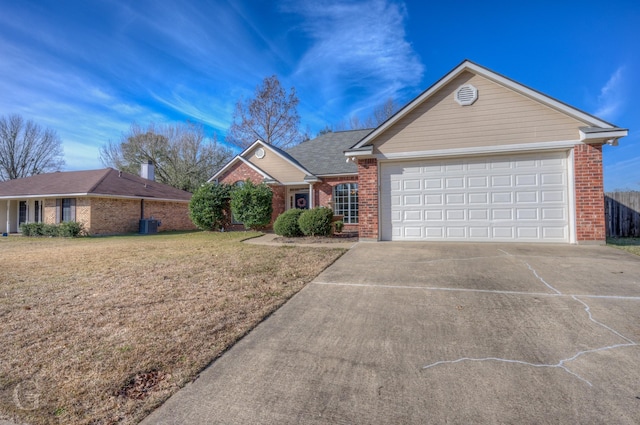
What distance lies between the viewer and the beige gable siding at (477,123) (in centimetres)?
803

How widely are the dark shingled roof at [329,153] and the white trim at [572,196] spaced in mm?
8255

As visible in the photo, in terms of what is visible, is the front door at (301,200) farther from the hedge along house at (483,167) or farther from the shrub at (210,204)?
the hedge along house at (483,167)

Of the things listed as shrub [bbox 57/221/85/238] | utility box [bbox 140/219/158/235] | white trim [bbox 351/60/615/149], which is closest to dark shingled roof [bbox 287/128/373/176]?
white trim [bbox 351/60/615/149]

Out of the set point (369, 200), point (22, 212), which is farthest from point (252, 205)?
point (22, 212)

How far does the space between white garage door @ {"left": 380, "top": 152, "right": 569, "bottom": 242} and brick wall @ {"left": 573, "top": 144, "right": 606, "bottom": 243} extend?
0.28 meters

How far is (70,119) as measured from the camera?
A: 18.3 metres

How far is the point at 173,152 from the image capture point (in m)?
29.7

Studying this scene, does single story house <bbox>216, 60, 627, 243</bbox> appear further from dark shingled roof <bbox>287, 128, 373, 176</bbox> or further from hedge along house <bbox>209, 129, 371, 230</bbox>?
dark shingled roof <bbox>287, 128, 373, 176</bbox>

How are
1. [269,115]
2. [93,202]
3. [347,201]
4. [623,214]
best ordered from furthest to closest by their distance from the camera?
[269,115] < [93,202] < [347,201] < [623,214]

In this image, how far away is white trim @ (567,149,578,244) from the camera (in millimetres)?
7789

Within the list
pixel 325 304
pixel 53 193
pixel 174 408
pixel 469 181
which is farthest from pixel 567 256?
pixel 53 193

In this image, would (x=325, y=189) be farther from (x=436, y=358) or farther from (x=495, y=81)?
(x=436, y=358)

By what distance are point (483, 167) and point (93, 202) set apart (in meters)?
20.3

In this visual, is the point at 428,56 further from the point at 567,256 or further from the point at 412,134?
the point at 567,256
